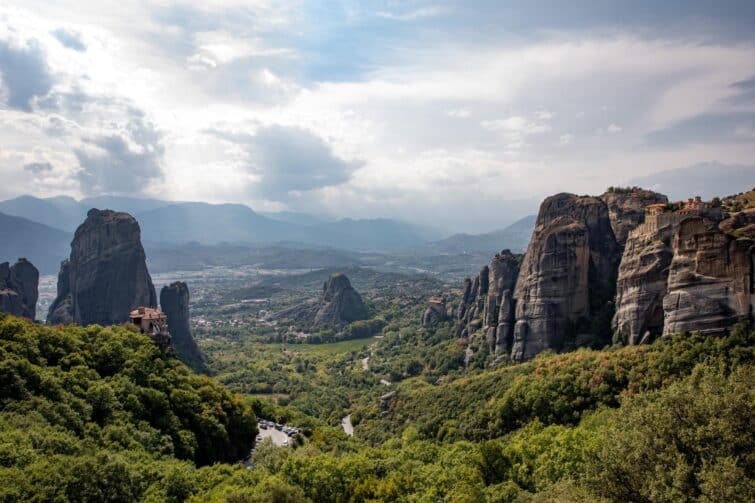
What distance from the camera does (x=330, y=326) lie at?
168m

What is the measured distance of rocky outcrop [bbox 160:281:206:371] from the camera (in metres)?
115

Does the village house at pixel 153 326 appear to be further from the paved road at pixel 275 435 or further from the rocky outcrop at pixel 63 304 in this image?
the rocky outcrop at pixel 63 304

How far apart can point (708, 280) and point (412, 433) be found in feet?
109

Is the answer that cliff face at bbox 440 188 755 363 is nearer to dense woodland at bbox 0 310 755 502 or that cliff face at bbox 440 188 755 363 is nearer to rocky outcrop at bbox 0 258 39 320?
dense woodland at bbox 0 310 755 502

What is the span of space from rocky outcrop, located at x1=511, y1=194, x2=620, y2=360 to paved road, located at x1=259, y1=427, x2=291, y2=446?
31448mm

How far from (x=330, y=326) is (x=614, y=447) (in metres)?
146

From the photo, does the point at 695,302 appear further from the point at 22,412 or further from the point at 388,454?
the point at 22,412

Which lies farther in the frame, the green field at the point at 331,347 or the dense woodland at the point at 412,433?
the green field at the point at 331,347

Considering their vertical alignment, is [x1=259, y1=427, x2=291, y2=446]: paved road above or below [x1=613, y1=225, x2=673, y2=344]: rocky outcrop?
below

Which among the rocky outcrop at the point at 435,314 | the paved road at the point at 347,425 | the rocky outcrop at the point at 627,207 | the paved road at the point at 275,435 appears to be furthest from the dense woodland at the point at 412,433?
the rocky outcrop at the point at 435,314

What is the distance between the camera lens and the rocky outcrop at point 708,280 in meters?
45.7

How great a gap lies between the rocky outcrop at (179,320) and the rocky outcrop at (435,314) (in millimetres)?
50740

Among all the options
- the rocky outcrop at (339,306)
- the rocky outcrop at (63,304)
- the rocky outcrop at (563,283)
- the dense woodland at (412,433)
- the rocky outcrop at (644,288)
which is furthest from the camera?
the rocky outcrop at (339,306)

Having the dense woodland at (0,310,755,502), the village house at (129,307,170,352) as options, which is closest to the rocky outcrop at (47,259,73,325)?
the village house at (129,307,170,352)
